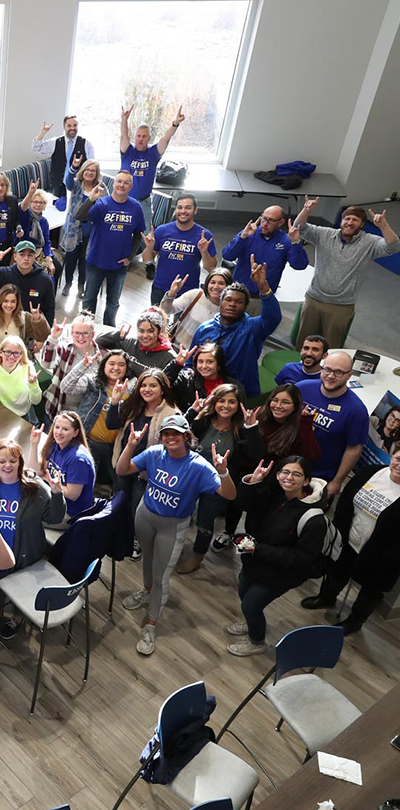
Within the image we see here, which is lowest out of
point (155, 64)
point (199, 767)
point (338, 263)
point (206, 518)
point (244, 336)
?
point (206, 518)

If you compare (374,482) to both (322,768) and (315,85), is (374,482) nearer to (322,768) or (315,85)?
(322,768)

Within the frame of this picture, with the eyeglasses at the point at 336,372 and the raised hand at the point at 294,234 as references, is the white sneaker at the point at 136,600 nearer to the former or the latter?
the eyeglasses at the point at 336,372

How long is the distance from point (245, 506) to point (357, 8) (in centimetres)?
718

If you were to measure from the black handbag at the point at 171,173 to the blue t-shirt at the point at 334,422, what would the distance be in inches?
185

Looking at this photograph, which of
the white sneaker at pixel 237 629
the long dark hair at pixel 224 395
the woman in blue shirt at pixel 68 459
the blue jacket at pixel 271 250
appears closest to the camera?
the woman in blue shirt at pixel 68 459

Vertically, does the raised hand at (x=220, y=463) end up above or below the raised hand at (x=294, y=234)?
below

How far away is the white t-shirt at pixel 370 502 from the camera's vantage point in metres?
4.33

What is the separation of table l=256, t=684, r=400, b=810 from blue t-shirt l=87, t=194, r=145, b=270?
426cm

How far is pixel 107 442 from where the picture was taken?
4922mm

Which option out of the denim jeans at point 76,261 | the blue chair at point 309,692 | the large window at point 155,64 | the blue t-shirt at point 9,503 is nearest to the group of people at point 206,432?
the blue t-shirt at point 9,503

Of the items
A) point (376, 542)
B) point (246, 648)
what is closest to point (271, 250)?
point (376, 542)

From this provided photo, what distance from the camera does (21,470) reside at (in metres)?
3.87

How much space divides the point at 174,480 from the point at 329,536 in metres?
0.87

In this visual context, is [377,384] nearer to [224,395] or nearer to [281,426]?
[281,426]
